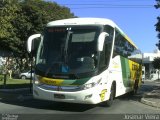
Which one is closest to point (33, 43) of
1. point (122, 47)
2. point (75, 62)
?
point (75, 62)

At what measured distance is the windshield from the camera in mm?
16688

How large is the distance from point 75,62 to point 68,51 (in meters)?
0.54

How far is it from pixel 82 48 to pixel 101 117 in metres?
3.14

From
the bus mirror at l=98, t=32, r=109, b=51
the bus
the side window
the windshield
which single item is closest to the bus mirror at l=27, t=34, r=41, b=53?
the bus

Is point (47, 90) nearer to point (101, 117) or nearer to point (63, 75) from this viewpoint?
point (63, 75)

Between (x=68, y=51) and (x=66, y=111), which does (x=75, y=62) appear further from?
(x=66, y=111)

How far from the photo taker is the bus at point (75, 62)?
54.1 feet

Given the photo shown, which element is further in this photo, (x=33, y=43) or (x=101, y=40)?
(x=33, y=43)

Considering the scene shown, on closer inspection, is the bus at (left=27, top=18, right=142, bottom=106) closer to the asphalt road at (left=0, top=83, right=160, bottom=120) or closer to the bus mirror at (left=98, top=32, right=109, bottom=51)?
the bus mirror at (left=98, top=32, right=109, bottom=51)

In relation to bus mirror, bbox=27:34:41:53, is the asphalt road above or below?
below

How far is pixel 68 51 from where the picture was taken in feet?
55.6

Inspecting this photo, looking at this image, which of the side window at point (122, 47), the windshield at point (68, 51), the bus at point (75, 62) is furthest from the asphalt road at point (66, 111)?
the side window at point (122, 47)

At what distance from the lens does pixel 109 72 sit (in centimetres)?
1820

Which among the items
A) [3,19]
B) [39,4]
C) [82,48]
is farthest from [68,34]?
[39,4]
